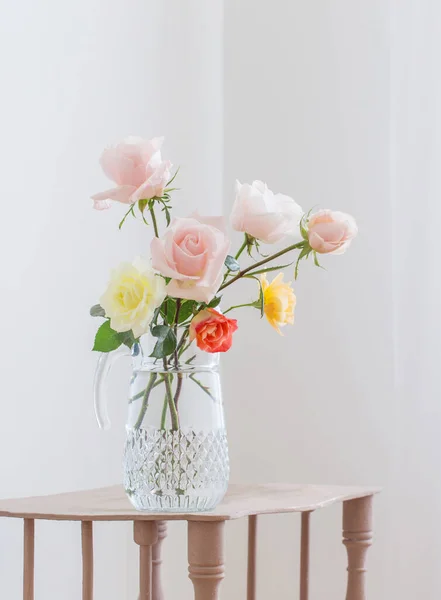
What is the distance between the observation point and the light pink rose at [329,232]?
103 cm

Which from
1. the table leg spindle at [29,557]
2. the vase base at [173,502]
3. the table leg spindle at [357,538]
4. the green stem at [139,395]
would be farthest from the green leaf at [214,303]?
the table leg spindle at [357,538]

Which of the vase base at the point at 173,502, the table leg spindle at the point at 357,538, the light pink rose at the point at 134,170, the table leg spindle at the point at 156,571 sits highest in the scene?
the light pink rose at the point at 134,170

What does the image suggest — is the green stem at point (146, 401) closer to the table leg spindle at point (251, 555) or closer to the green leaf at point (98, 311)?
Result: the green leaf at point (98, 311)

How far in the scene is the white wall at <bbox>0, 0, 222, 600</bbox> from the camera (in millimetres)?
1374

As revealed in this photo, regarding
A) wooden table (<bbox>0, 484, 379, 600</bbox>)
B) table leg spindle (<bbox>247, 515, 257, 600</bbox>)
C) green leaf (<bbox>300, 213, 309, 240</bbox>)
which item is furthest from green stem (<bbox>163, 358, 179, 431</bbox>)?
table leg spindle (<bbox>247, 515, 257, 600</bbox>)

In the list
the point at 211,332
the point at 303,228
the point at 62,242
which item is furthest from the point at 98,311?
the point at 62,242

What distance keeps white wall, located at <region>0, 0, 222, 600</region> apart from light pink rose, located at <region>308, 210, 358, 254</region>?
1.73 ft

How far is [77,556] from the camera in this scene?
1503mm

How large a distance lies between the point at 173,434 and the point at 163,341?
0.11 metres

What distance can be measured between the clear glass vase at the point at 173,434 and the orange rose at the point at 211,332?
1.7 inches

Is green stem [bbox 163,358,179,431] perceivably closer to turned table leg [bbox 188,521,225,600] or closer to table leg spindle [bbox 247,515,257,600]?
turned table leg [bbox 188,521,225,600]

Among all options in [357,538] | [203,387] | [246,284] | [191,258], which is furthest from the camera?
[246,284]

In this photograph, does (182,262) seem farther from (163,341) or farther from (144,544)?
(144,544)

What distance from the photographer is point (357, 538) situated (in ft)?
4.57
